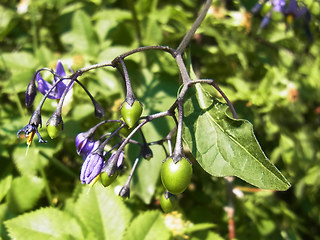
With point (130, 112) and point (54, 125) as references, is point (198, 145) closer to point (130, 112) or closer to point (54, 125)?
point (130, 112)

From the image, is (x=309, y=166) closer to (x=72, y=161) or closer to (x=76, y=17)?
(x=72, y=161)

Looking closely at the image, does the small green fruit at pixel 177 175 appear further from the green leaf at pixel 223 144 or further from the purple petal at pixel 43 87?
the purple petal at pixel 43 87

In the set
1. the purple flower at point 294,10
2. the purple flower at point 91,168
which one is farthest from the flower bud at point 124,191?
the purple flower at point 294,10

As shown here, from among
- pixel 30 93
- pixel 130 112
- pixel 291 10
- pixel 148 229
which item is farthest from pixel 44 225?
pixel 291 10

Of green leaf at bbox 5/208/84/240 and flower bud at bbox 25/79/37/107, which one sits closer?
flower bud at bbox 25/79/37/107

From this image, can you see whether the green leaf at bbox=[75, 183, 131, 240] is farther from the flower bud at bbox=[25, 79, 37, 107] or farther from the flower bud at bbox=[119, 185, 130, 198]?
the flower bud at bbox=[25, 79, 37, 107]

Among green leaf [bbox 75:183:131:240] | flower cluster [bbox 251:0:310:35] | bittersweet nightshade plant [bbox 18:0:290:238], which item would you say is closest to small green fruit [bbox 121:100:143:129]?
bittersweet nightshade plant [bbox 18:0:290:238]

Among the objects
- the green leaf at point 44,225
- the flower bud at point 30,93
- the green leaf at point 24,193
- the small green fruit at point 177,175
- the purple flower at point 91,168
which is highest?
the small green fruit at point 177,175
